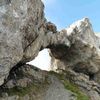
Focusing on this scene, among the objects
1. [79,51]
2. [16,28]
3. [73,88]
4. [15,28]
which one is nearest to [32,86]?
[73,88]

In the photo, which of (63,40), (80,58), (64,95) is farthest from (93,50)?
(64,95)

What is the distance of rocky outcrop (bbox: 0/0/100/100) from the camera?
124ft

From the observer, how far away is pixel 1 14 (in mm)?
36594

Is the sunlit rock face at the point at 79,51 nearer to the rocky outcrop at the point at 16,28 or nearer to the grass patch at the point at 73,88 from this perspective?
the grass patch at the point at 73,88

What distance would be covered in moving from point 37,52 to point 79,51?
13718 mm

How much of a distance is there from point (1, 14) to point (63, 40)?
21.5m

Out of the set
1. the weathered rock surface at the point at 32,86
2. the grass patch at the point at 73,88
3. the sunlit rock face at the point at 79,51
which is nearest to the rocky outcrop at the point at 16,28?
the weathered rock surface at the point at 32,86

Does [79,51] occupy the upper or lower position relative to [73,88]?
upper

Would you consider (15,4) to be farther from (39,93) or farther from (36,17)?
(39,93)

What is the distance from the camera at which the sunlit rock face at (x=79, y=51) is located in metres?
58.7

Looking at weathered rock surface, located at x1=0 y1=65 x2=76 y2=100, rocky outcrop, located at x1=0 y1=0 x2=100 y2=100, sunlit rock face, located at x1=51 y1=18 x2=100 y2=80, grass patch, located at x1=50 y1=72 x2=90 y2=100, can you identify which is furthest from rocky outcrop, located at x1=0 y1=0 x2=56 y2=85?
sunlit rock face, located at x1=51 y1=18 x2=100 y2=80

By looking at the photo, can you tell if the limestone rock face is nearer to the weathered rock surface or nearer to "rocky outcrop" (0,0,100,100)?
"rocky outcrop" (0,0,100,100)

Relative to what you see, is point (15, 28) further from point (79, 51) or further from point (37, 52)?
point (79, 51)

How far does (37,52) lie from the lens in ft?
160
